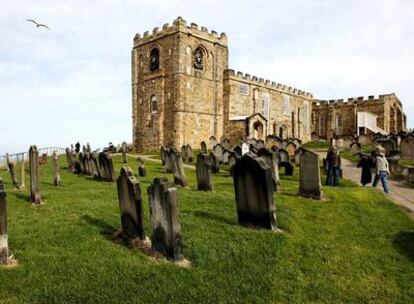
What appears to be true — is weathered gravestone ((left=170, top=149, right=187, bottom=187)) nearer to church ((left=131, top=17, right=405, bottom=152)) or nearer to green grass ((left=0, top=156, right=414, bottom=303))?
green grass ((left=0, top=156, right=414, bottom=303))

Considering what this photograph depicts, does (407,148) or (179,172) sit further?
(407,148)

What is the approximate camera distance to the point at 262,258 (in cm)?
611

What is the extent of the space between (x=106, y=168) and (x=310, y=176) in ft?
24.1

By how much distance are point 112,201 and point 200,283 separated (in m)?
A: 5.08

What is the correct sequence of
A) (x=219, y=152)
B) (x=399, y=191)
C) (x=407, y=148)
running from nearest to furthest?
(x=399, y=191) < (x=407, y=148) < (x=219, y=152)

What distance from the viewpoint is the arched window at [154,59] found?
38312mm

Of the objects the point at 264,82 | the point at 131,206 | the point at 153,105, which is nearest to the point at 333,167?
the point at 131,206

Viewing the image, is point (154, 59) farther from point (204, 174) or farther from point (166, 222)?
point (166, 222)

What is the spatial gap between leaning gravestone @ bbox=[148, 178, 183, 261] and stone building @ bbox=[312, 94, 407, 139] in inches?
1734

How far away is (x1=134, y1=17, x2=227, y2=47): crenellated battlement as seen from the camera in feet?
119

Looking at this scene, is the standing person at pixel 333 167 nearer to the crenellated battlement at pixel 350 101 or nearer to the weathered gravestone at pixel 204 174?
the weathered gravestone at pixel 204 174

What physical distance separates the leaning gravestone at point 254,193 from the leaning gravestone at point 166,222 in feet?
6.43

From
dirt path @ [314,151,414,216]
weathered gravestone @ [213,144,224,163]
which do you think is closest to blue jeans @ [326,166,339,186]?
dirt path @ [314,151,414,216]

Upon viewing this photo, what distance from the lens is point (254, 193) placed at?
7.61 m
